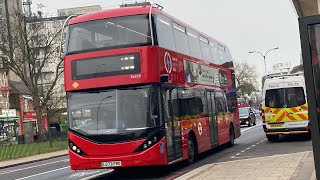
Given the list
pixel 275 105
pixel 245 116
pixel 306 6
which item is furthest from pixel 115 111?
pixel 245 116

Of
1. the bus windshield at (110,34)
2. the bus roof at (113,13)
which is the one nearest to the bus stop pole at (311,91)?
the bus windshield at (110,34)

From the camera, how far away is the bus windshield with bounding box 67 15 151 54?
12641mm

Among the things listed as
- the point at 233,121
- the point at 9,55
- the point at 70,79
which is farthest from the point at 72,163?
the point at 9,55

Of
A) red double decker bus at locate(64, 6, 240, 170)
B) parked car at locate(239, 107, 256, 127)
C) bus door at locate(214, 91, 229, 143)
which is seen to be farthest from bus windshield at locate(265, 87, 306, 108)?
parked car at locate(239, 107, 256, 127)

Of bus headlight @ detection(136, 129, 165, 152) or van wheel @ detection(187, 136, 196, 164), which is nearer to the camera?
bus headlight @ detection(136, 129, 165, 152)

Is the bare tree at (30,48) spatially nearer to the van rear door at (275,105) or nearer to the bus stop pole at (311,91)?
the van rear door at (275,105)

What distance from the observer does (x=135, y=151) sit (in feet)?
39.9

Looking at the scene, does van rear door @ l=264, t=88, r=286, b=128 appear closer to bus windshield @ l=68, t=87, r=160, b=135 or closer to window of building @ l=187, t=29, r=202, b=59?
window of building @ l=187, t=29, r=202, b=59

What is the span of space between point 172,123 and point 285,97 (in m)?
9.28

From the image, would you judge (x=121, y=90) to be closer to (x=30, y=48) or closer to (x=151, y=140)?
(x=151, y=140)

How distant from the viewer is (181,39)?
49.9 ft

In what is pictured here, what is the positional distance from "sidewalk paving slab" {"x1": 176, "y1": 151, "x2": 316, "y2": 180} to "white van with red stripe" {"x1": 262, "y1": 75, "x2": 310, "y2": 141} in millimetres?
7056

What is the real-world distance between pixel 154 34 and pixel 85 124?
2885 mm

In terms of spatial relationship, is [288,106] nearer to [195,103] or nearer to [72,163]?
[195,103]
